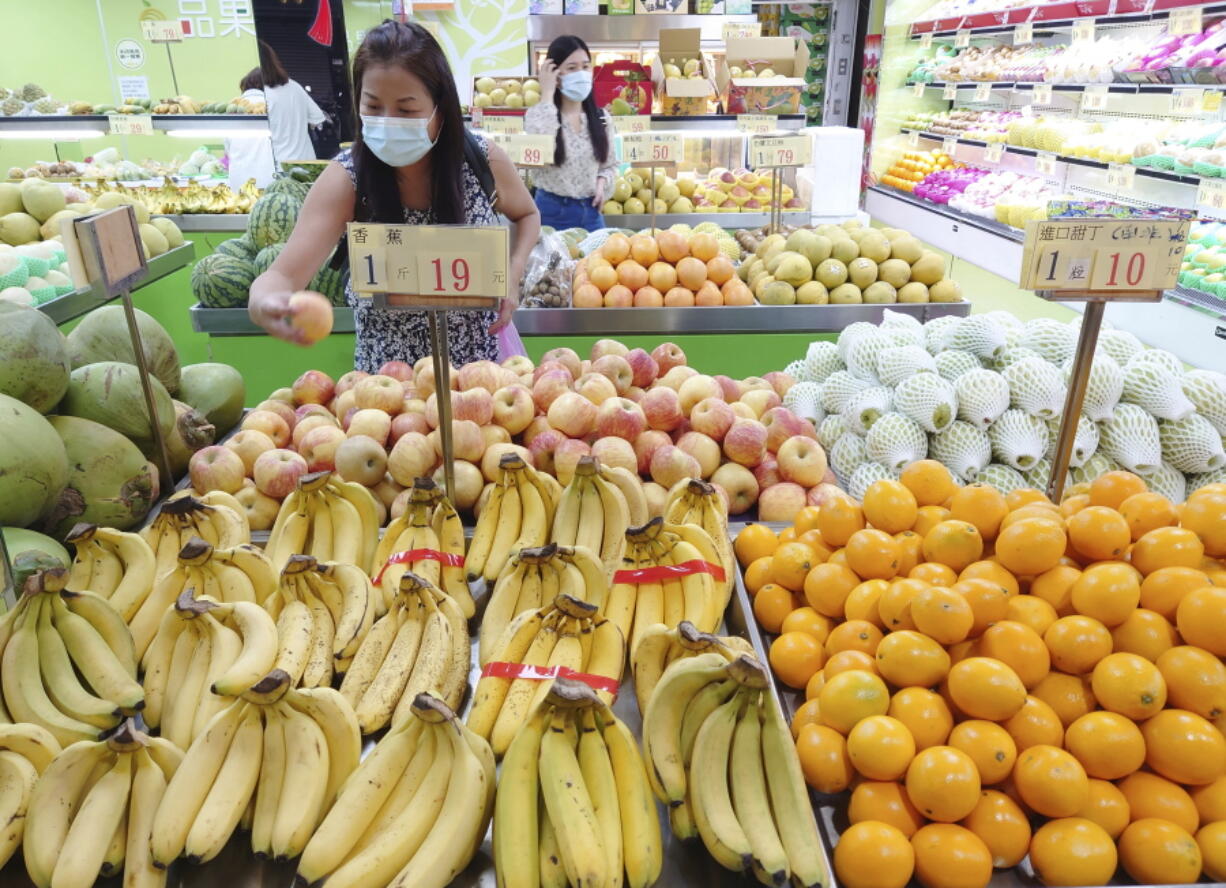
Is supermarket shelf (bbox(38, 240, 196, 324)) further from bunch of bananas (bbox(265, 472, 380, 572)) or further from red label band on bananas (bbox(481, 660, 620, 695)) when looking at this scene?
red label band on bananas (bbox(481, 660, 620, 695))

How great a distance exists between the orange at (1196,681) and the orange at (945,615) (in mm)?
273

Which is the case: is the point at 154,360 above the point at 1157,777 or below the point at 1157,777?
above

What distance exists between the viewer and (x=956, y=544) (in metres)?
1.36

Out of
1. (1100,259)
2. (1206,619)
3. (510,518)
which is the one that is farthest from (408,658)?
(1100,259)

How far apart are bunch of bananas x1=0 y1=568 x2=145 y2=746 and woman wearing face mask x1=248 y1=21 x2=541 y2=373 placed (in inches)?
29.0

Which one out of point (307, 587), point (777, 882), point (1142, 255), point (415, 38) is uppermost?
point (415, 38)

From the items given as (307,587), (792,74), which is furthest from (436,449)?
(792,74)

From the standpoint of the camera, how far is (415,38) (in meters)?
2.22

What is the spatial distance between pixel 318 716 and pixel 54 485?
1048 millimetres

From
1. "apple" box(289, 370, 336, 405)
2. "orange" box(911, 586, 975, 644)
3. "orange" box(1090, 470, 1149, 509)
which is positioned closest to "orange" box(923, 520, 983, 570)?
"orange" box(911, 586, 975, 644)

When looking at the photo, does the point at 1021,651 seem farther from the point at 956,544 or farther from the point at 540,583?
the point at 540,583

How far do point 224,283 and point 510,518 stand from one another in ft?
8.75

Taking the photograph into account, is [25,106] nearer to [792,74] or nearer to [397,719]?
[792,74]

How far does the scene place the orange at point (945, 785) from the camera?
106 cm
